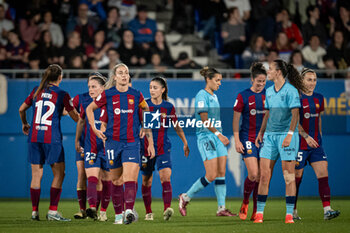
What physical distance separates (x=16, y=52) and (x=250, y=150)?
7.82 meters

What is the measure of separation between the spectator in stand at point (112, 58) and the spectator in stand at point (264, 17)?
3710mm

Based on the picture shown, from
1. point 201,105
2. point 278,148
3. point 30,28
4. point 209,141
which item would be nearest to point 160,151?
point 209,141

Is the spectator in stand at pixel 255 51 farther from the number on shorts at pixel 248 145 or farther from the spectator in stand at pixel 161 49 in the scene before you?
the number on shorts at pixel 248 145

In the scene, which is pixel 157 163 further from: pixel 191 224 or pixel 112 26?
pixel 112 26

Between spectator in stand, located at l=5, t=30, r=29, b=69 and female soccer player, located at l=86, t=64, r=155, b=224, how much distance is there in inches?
291

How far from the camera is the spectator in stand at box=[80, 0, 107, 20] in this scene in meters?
16.5

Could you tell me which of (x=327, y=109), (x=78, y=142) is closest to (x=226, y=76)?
(x=327, y=109)

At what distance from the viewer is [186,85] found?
48.8 ft

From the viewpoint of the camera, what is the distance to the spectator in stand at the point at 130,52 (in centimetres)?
1541

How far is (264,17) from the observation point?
1706cm

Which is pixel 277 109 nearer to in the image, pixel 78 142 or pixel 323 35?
pixel 78 142

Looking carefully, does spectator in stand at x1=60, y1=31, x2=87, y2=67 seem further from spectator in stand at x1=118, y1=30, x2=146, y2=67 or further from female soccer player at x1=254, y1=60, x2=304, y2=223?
female soccer player at x1=254, y1=60, x2=304, y2=223

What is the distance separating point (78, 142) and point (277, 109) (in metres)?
3.00

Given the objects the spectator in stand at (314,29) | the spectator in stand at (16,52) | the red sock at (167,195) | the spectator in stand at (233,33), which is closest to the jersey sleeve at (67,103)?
the red sock at (167,195)
